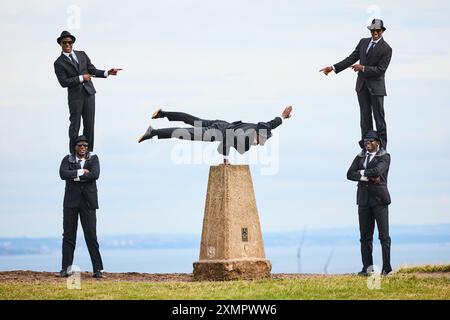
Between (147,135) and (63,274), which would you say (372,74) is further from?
(63,274)

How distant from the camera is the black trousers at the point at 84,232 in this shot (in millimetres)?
26297

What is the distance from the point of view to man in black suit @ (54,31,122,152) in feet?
87.7

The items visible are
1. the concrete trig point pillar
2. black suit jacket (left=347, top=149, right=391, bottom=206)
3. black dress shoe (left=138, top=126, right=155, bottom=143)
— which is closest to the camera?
the concrete trig point pillar

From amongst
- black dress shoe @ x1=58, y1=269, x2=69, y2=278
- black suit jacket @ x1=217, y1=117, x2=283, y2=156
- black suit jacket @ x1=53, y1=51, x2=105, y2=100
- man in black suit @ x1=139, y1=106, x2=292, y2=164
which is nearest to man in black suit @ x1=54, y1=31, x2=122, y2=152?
black suit jacket @ x1=53, y1=51, x2=105, y2=100

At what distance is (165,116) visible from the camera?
1014 inches

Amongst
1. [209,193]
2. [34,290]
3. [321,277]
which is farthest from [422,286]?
[34,290]

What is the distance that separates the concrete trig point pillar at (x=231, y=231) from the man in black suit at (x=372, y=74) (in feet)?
9.42

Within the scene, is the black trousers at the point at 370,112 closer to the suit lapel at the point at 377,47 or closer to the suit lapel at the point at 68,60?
the suit lapel at the point at 377,47

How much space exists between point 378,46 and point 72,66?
619 centimetres

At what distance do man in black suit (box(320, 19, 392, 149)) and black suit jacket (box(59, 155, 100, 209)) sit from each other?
5062mm

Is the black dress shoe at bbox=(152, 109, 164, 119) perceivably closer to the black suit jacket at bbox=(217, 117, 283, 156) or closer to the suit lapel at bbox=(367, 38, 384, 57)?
the black suit jacket at bbox=(217, 117, 283, 156)

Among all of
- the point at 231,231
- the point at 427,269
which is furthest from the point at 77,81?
the point at 427,269

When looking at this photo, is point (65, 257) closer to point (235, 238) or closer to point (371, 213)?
point (235, 238)

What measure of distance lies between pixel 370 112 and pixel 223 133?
11.7ft
